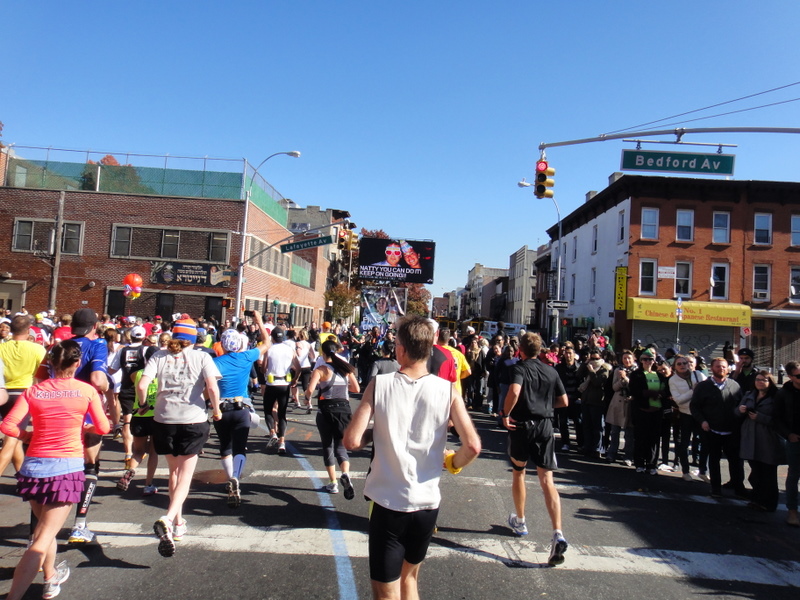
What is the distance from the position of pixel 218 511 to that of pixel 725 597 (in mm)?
4517

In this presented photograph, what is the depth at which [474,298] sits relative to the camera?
115000 millimetres

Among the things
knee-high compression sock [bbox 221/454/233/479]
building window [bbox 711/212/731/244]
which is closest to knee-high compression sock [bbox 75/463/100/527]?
knee-high compression sock [bbox 221/454/233/479]

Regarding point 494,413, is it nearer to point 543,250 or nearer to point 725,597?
point 725,597

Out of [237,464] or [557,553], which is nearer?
[557,553]

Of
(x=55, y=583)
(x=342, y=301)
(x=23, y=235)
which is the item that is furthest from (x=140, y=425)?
(x=342, y=301)

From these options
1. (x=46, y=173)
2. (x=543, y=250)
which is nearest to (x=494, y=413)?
(x=46, y=173)

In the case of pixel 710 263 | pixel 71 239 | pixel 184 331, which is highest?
pixel 710 263

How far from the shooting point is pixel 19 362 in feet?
20.2

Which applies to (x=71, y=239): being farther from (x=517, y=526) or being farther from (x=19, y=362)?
(x=517, y=526)

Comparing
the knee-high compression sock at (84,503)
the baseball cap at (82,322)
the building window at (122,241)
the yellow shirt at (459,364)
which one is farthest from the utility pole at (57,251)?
the knee-high compression sock at (84,503)

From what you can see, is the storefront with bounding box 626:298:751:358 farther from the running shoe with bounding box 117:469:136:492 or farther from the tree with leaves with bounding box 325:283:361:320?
the tree with leaves with bounding box 325:283:361:320

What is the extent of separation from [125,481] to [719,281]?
3237 cm

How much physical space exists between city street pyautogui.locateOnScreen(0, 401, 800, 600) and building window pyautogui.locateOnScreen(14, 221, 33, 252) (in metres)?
29.6

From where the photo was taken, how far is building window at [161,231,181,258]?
3170 centimetres
